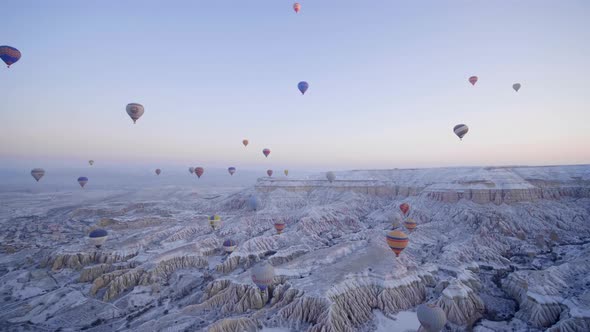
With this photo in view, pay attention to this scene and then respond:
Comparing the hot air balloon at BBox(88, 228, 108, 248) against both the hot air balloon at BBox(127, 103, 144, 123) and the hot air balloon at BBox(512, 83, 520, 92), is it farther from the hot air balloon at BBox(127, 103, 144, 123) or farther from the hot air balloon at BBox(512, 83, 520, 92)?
the hot air balloon at BBox(512, 83, 520, 92)

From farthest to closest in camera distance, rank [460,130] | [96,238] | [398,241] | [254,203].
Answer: [254,203] < [460,130] < [96,238] < [398,241]

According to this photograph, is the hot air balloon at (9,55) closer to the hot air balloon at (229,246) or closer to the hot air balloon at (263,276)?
the hot air balloon at (229,246)

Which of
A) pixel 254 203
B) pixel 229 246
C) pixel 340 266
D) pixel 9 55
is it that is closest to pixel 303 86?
pixel 254 203

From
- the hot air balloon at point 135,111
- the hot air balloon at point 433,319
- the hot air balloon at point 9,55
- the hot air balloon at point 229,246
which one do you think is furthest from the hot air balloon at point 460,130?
the hot air balloon at point 9,55

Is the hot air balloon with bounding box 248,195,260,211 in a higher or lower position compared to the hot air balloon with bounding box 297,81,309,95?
lower

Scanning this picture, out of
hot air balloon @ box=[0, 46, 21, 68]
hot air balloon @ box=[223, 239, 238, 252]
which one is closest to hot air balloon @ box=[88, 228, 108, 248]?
hot air balloon @ box=[223, 239, 238, 252]

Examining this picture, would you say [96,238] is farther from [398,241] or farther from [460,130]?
[460,130]
